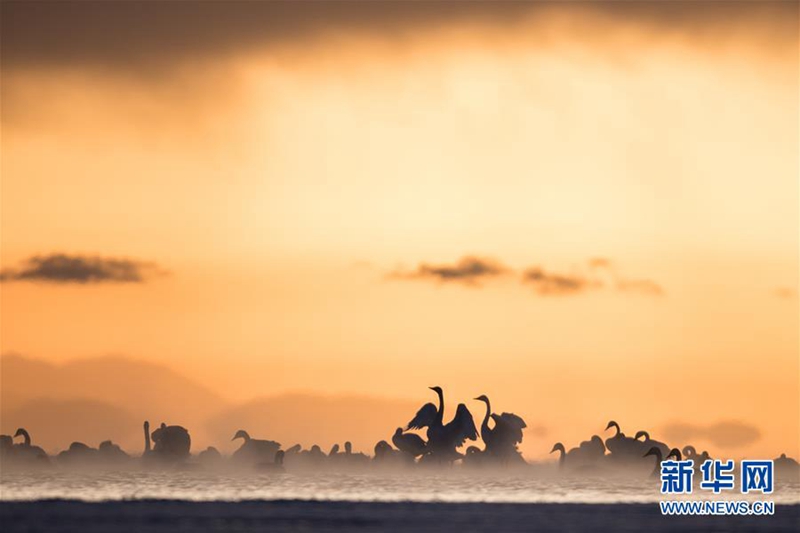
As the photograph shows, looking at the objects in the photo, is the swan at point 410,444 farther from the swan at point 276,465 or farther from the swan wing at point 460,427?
the swan at point 276,465

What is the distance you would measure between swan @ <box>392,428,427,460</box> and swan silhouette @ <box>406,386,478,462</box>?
2.60 feet

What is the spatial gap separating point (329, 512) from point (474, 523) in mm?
6664

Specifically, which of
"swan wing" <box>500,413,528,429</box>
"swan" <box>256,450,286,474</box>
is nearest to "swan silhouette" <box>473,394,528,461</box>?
"swan wing" <box>500,413,528,429</box>

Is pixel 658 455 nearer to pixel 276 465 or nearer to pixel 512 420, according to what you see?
pixel 512 420

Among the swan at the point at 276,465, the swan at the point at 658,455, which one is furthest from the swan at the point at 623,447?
the swan at the point at 276,465

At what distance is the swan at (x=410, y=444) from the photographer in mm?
74625

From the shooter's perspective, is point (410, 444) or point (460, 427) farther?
point (410, 444)

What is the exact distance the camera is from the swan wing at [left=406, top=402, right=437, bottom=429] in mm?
73938

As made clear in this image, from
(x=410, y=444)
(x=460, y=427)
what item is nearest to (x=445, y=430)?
(x=460, y=427)

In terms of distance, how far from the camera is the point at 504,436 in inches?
2945

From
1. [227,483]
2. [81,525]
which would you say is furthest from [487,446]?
[81,525]

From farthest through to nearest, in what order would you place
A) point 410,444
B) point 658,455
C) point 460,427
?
point 410,444 → point 460,427 → point 658,455

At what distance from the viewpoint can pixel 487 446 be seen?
2940 inches

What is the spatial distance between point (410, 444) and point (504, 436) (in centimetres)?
423
